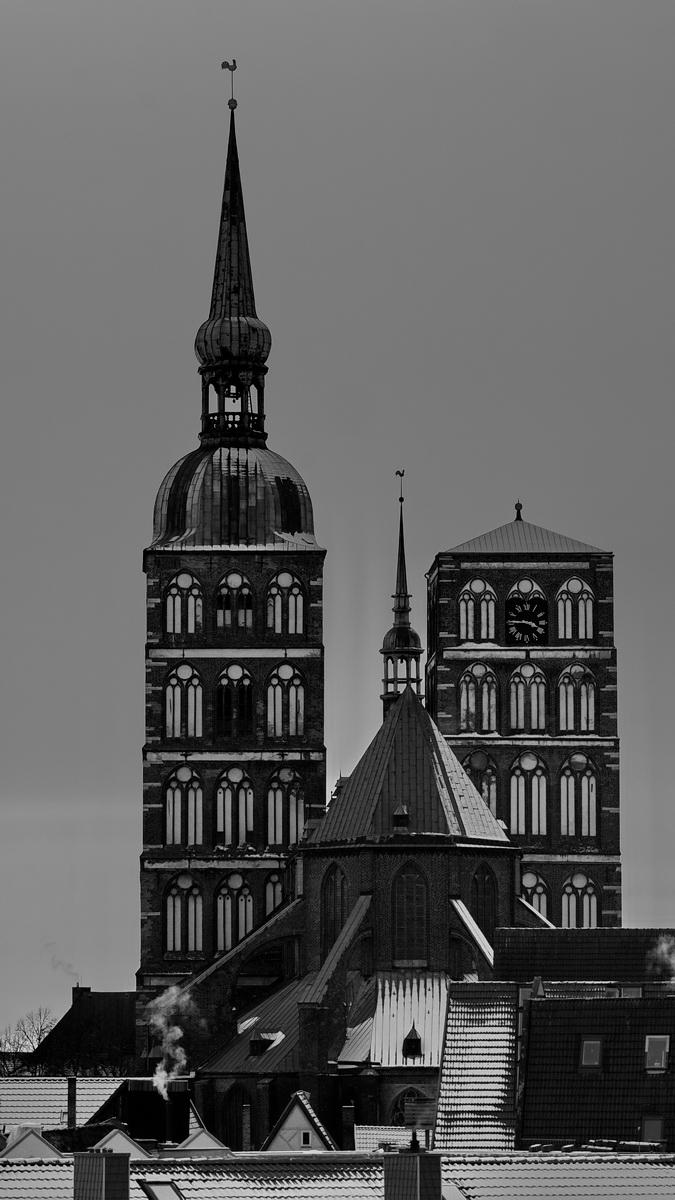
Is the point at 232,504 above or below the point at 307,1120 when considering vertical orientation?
above

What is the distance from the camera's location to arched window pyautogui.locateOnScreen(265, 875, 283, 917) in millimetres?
123500

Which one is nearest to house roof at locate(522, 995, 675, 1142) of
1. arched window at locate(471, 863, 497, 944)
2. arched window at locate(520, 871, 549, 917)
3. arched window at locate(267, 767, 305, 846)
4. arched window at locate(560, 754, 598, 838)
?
arched window at locate(471, 863, 497, 944)

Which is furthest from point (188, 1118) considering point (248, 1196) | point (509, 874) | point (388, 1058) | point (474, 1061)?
point (248, 1196)

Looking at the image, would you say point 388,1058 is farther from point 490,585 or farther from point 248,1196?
point 248,1196

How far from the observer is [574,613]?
12719cm

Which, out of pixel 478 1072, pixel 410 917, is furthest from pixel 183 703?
pixel 478 1072

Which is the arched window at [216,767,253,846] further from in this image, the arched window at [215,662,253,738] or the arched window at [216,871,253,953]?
the arched window at [215,662,253,738]

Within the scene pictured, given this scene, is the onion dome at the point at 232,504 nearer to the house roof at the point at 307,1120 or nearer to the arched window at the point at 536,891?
the arched window at the point at 536,891

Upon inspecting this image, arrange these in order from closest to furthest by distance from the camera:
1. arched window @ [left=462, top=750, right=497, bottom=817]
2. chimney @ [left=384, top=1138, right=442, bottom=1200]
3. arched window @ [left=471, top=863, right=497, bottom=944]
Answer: chimney @ [left=384, top=1138, right=442, bottom=1200] < arched window @ [left=471, top=863, right=497, bottom=944] < arched window @ [left=462, top=750, right=497, bottom=817]

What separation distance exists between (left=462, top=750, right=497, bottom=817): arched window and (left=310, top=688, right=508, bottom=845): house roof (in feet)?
28.2

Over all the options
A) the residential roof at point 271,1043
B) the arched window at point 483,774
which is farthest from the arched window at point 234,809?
the arched window at point 483,774

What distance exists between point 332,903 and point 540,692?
15.3 meters

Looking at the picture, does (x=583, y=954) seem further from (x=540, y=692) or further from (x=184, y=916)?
(x=540, y=692)

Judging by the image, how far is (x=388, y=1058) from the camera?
→ 106 m
